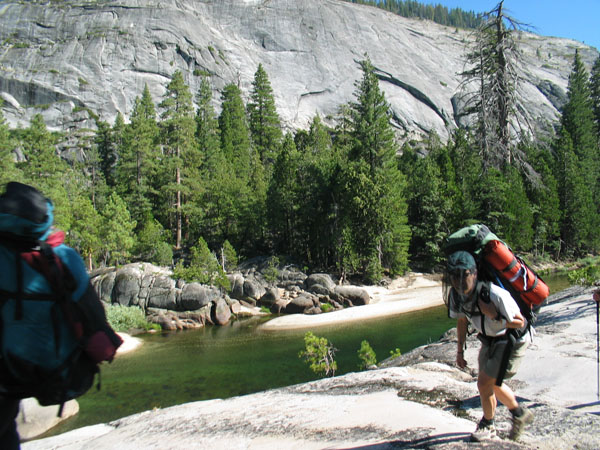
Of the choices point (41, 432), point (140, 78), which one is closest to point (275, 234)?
point (41, 432)

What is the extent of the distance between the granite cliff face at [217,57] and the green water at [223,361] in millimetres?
A: 46586

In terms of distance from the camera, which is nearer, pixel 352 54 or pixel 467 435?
pixel 467 435

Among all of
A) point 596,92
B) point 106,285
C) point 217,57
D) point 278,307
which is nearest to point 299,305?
point 278,307

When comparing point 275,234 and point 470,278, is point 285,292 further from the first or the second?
point 470,278

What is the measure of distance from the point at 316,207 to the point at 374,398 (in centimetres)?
2937

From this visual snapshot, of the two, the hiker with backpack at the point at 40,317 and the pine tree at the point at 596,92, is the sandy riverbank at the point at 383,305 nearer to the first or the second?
the hiker with backpack at the point at 40,317

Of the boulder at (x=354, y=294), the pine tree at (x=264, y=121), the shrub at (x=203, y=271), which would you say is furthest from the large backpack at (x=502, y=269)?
the pine tree at (x=264, y=121)

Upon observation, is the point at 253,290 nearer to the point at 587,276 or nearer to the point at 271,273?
the point at 271,273

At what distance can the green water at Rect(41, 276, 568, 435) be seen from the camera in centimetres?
1258

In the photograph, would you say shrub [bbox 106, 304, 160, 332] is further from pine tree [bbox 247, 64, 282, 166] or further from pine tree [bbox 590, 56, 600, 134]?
pine tree [bbox 590, 56, 600, 134]

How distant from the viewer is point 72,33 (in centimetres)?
6725

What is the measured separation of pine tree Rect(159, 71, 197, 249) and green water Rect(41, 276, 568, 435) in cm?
1654

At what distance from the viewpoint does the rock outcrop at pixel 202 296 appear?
24656 millimetres

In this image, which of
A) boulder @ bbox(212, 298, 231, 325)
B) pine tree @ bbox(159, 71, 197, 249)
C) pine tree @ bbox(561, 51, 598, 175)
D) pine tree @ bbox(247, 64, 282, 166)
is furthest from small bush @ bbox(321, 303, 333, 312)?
pine tree @ bbox(561, 51, 598, 175)
